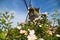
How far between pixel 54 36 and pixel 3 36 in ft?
2.00

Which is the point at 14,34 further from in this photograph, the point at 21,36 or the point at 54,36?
the point at 54,36

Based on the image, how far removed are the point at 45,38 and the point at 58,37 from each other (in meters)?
0.17

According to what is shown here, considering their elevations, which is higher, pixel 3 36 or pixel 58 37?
pixel 3 36

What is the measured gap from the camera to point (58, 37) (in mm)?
2373

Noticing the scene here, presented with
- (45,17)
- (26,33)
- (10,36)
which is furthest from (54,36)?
(45,17)

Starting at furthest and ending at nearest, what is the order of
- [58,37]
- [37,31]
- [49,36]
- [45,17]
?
[45,17], [37,31], [49,36], [58,37]

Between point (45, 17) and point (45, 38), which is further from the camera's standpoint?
point (45, 17)

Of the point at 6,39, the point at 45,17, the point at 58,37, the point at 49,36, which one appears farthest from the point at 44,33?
the point at 45,17

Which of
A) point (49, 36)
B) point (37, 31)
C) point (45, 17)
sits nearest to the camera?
point (49, 36)

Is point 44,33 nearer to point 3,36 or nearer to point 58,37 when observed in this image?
point 58,37

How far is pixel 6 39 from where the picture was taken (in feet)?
7.95

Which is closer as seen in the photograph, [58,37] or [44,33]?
[58,37]

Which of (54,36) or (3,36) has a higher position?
(3,36)

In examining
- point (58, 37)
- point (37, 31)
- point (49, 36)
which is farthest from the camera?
point (37, 31)
